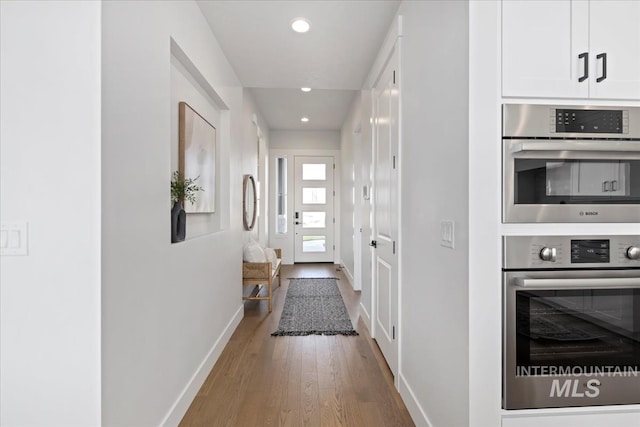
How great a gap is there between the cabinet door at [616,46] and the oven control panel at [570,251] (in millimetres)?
560

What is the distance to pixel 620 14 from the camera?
1353 millimetres

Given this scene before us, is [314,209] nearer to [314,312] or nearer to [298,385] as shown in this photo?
[314,312]

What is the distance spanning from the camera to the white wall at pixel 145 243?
1.27 m

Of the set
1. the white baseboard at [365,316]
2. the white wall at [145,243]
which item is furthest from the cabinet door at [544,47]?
the white baseboard at [365,316]

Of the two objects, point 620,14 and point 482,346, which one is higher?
point 620,14

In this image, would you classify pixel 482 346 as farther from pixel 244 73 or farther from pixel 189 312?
pixel 244 73

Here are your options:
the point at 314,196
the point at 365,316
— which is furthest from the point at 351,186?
the point at 365,316

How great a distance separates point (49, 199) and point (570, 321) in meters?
1.92

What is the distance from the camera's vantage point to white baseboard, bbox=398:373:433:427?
5.90 ft

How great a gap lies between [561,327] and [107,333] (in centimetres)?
167

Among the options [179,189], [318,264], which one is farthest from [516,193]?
[318,264]

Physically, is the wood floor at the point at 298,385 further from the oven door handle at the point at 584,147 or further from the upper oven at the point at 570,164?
the oven door handle at the point at 584,147

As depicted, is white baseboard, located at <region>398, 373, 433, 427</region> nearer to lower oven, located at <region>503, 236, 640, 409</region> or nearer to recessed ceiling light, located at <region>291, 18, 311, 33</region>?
lower oven, located at <region>503, 236, 640, 409</region>

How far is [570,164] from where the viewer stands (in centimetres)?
133
